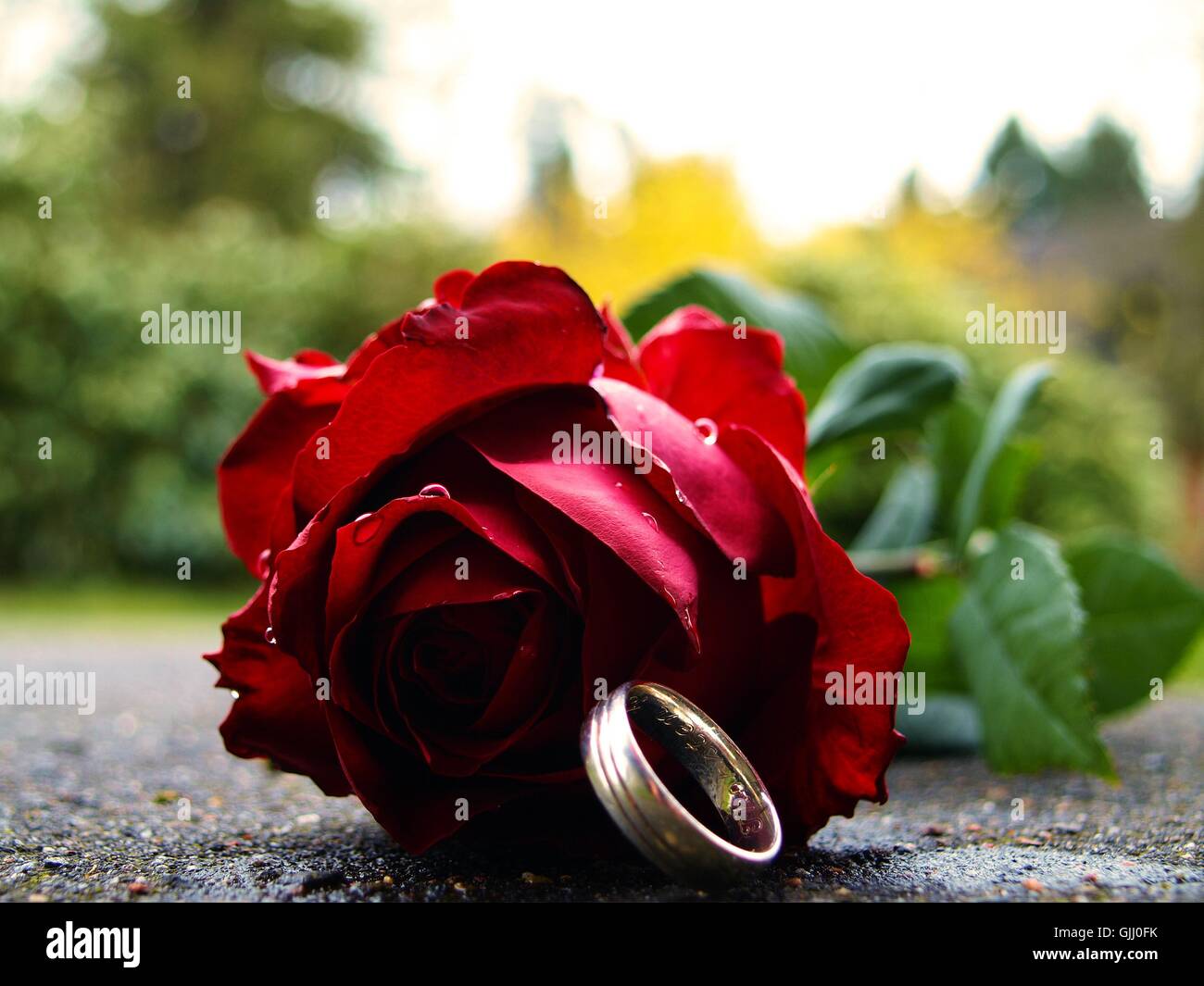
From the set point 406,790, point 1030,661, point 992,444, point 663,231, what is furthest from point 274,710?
point 663,231

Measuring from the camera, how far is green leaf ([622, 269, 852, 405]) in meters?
0.76

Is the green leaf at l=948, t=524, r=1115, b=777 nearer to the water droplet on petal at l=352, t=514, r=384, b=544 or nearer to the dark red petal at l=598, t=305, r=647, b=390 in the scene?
the dark red petal at l=598, t=305, r=647, b=390

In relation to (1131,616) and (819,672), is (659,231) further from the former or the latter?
(819,672)

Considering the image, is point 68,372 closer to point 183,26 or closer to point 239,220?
point 239,220

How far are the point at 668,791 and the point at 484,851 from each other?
5.3 inches

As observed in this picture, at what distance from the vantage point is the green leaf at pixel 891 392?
0.71 metres

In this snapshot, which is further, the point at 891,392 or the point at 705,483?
the point at 891,392

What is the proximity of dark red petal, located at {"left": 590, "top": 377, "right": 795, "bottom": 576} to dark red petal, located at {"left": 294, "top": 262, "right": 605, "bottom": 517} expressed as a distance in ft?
0.08

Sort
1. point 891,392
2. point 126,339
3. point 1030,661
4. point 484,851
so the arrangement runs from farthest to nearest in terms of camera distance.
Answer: point 126,339, point 891,392, point 1030,661, point 484,851

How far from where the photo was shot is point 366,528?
380mm

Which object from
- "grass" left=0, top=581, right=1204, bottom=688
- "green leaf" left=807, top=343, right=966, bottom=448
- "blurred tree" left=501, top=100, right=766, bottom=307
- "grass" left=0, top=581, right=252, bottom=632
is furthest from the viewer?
"blurred tree" left=501, top=100, right=766, bottom=307

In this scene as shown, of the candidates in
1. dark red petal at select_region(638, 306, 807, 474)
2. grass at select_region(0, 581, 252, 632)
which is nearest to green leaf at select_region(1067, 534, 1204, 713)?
dark red petal at select_region(638, 306, 807, 474)

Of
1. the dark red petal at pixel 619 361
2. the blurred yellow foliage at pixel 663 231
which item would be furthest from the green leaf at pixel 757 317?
the blurred yellow foliage at pixel 663 231
